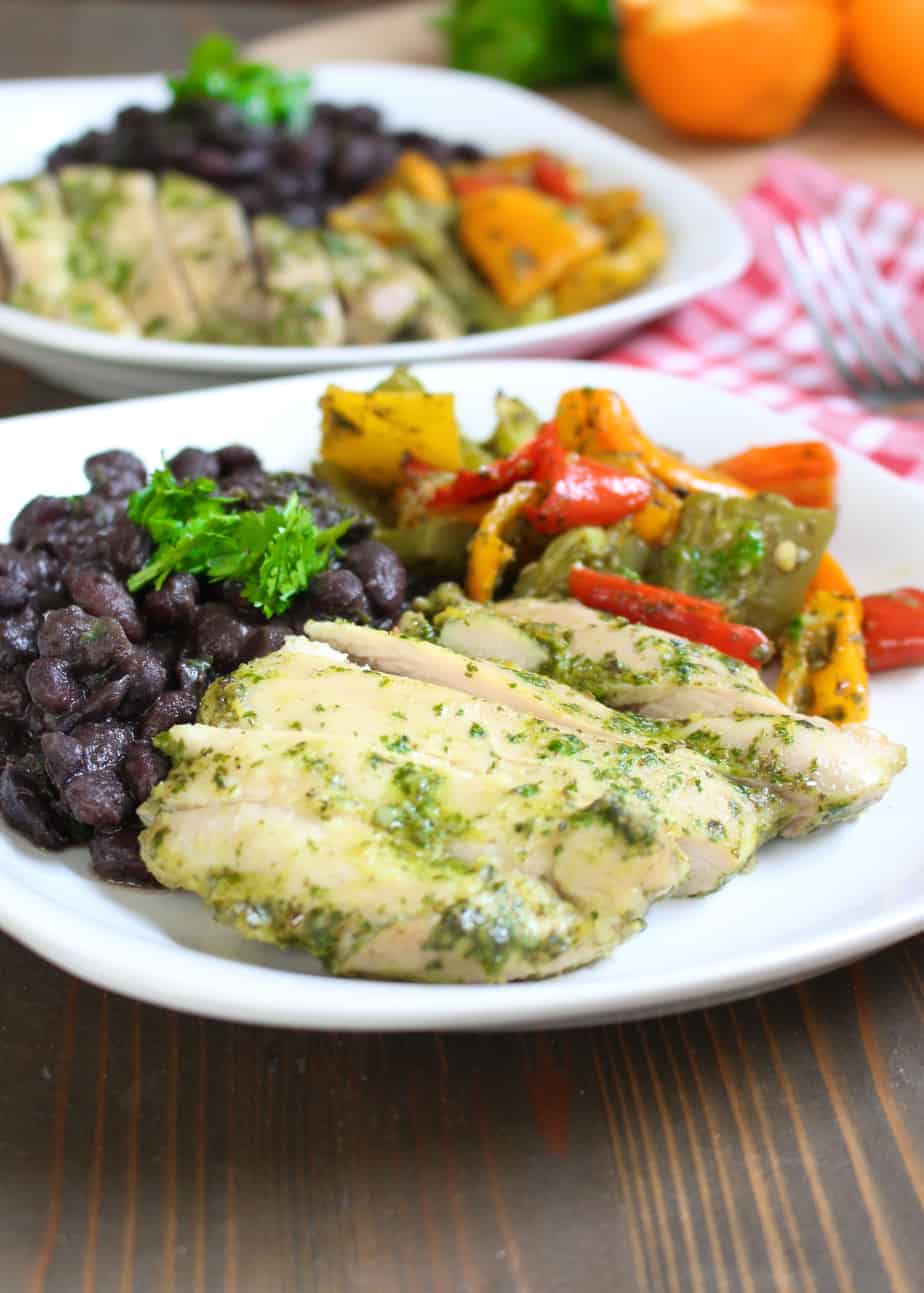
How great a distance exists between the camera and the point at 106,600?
2.62 metres

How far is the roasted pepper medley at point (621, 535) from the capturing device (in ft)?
9.70

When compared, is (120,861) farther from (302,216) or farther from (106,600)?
(302,216)

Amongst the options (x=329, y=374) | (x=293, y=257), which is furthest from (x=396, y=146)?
(x=329, y=374)

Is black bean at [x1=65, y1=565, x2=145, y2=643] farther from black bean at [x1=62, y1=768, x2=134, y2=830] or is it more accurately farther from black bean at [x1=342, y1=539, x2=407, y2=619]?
black bean at [x1=342, y1=539, x2=407, y2=619]

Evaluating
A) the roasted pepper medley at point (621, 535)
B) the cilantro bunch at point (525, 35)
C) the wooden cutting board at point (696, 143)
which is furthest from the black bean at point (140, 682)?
the cilantro bunch at point (525, 35)

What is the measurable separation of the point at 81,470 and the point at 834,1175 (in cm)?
234

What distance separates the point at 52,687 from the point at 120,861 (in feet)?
1.21

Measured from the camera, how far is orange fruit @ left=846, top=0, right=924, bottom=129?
249 inches

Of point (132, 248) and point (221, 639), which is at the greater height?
point (221, 639)

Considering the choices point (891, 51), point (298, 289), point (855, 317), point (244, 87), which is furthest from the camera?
point (891, 51)

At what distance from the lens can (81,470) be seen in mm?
3346

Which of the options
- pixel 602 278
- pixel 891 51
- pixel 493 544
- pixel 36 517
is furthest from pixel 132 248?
pixel 891 51

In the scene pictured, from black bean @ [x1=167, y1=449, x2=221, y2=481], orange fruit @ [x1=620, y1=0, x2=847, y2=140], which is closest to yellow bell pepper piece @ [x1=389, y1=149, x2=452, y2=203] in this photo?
orange fruit @ [x1=620, y1=0, x2=847, y2=140]

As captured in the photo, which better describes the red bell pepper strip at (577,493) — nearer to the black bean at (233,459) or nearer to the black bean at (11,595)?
the black bean at (233,459)
